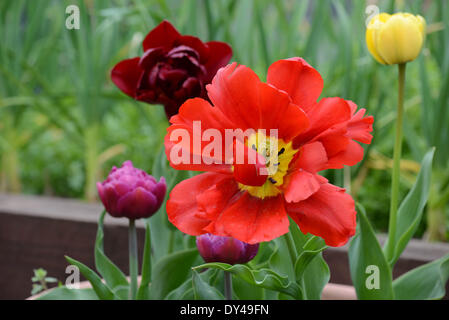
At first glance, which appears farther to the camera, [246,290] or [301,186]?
[246,290]

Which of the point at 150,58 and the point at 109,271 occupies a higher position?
the point at 150,58

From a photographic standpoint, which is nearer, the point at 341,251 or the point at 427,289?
the point at 427,289

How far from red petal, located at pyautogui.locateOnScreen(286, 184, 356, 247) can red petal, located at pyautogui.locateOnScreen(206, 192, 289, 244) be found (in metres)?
0.01

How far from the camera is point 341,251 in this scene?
806mm

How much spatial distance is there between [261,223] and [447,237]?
72 cm

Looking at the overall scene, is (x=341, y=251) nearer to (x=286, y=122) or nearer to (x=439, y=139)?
(x=439, y=139)

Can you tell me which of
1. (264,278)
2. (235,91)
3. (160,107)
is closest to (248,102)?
(235,91)

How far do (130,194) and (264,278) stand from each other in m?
0.13

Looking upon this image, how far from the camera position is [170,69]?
0.43 m

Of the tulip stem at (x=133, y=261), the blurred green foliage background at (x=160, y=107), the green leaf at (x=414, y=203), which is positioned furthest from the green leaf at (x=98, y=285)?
the blurred green foliage background at (x=160, y=107)

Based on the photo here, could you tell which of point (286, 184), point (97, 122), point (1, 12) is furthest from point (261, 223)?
point (1, 12)

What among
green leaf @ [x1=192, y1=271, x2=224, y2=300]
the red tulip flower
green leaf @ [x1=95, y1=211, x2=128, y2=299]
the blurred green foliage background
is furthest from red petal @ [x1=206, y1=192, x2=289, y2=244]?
the blurred green foliage background

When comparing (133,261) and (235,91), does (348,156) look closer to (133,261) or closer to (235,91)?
(235,91)

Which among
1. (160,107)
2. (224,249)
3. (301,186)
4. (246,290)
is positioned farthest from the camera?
(160,107)
